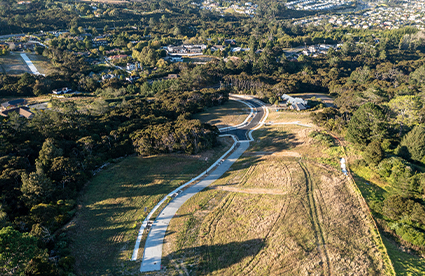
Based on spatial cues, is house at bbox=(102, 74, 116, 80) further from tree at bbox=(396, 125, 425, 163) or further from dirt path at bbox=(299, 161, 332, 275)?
tree at bbox=(396, 125, 425, 163)

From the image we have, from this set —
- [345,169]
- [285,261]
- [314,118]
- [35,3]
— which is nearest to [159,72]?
[314,118]

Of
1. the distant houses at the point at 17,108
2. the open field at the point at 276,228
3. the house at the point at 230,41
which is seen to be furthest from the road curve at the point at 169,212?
the house at the point at 230,41

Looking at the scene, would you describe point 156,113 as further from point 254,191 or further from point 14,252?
point 14,252

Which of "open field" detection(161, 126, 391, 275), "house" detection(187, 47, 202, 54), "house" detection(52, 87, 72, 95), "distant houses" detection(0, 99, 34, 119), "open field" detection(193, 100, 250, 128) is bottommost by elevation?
"open field" detection(161, 126, 391, 275)

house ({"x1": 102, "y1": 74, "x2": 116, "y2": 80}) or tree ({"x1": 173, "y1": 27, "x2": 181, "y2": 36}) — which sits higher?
tree ({"x1": 173, "y1": 27, "x2": 181, "y2": 36})

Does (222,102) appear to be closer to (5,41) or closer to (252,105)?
(252,105)

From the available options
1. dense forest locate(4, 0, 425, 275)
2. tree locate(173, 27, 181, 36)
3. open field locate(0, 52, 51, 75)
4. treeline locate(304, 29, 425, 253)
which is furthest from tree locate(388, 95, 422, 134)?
tree locate(173, 27, 181, 36)

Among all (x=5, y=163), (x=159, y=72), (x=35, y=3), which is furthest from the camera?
(x=35, y=3)
